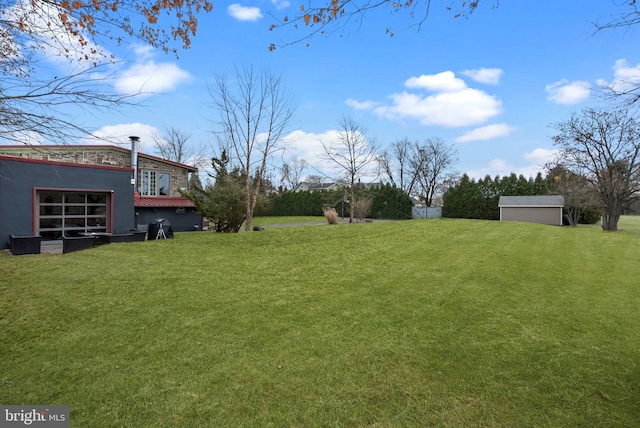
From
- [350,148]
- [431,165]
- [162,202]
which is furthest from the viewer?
[431,165]

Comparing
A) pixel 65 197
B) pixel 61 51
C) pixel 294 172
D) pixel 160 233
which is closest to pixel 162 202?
pixel 65 197

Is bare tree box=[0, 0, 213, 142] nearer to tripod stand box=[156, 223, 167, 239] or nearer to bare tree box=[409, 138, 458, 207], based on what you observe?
tripod stand box=[156, 223, 167, 239]

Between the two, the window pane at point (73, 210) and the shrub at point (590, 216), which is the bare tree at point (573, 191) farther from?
the window pane at point (73, 210)

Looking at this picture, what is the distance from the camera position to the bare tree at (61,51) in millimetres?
3543

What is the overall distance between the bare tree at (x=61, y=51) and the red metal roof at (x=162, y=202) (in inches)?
574

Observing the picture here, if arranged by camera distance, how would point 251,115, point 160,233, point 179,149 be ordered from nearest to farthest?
1. point 160,233
2. point 251,115
3. point 179,149

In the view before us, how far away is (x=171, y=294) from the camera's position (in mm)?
4840

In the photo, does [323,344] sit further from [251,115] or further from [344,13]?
[251,115]

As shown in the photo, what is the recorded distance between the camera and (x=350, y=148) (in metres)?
23.4

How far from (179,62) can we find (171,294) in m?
3.61

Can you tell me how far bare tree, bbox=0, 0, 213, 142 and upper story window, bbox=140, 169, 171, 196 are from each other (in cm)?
1723

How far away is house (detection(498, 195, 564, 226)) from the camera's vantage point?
981 inches

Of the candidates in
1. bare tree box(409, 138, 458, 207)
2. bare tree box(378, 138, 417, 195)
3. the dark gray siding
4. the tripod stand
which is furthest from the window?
bare tree box(409, 138, 458, 207)

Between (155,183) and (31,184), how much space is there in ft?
28.7
